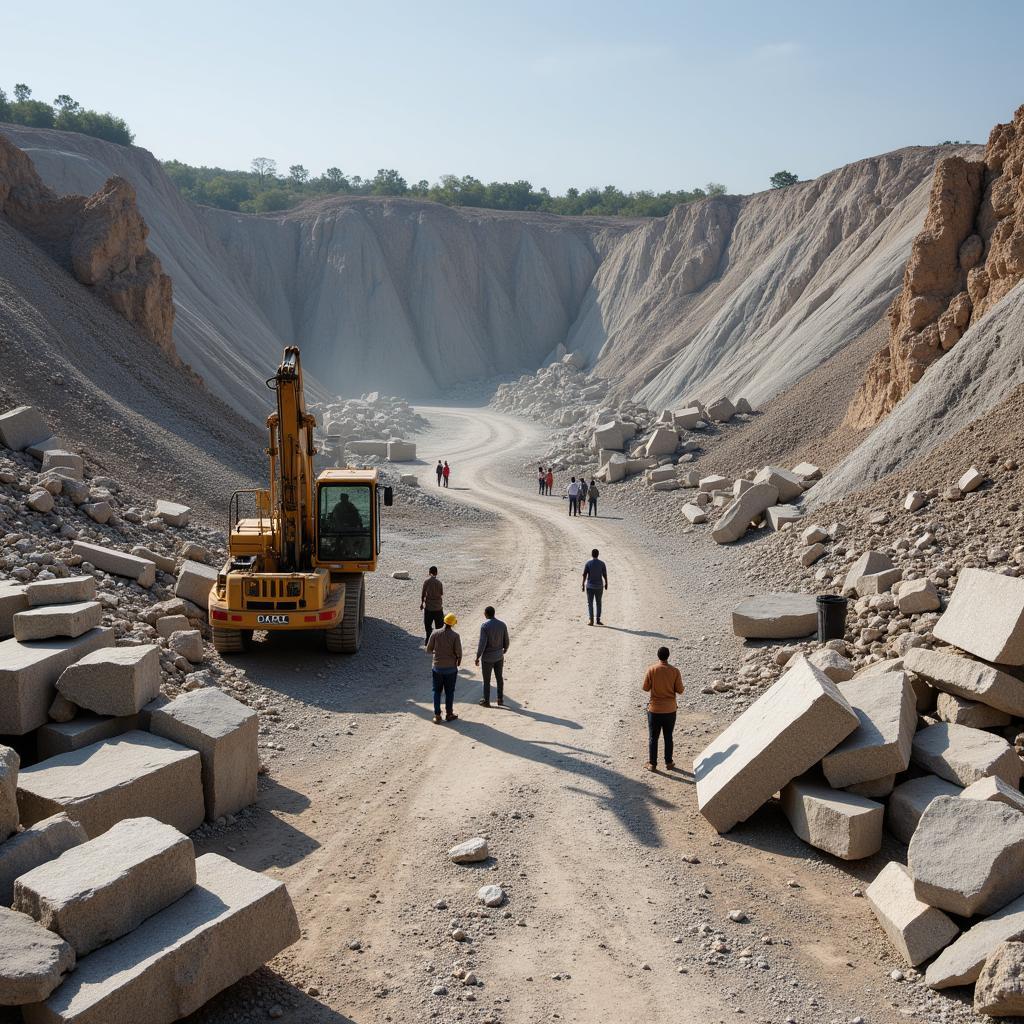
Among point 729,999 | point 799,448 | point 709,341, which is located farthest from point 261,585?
point 709,341

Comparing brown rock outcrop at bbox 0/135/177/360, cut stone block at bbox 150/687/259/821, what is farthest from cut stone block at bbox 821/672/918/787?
brown rock outcrop at bbox 0/135/177/360

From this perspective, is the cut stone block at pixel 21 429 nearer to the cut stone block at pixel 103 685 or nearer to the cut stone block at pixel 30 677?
the cut stone block at pixel 30 677

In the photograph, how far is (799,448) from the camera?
91.9 feet

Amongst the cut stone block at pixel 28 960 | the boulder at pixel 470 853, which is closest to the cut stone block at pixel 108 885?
the cut stone block at pixel 28 960

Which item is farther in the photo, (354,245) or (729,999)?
(354,245)

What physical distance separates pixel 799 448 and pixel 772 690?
19.3 m

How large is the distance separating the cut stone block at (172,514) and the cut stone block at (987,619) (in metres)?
12.5

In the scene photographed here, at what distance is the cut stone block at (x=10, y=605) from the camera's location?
956 centimetres

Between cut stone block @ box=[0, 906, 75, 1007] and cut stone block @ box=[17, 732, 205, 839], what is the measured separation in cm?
194

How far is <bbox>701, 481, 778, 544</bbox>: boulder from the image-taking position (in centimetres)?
2134

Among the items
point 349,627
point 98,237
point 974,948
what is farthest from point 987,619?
point 98,237

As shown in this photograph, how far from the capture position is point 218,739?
27.5ft

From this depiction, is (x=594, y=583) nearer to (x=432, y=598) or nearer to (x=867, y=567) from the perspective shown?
(x=432, y=598)

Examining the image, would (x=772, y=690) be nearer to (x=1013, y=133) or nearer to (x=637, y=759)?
(x=637, y=759)
